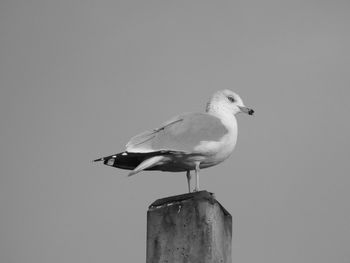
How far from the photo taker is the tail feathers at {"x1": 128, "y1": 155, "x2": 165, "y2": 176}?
31.4 feet

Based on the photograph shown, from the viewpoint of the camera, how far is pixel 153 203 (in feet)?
28.2

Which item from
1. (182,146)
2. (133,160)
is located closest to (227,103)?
(182,146)

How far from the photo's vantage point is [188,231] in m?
8.12

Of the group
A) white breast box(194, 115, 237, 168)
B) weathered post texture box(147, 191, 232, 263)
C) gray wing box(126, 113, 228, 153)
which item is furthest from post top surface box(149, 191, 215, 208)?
white breast box(194, 115, 237, 168)

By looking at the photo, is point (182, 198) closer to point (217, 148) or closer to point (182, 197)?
point (182, 197)

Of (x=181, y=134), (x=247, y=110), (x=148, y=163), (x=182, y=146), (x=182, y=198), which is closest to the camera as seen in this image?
(x=182, y=198)

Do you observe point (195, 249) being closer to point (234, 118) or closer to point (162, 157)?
point (162, 157)

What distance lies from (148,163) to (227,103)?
217cm

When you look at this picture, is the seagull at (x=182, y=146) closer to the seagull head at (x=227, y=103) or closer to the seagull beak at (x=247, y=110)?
the seagull head at (x=227, y=103)

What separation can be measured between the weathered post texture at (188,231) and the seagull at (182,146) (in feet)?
3.95

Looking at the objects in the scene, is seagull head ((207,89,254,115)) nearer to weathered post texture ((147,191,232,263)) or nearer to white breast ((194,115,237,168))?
white breast ((194,115,237,168))

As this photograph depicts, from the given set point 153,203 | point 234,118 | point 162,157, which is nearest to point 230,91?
point 234,118

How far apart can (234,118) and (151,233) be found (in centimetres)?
340

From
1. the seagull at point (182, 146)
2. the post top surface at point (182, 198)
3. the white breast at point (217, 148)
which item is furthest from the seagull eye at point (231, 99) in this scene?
the post top surface at point (182, 198)
